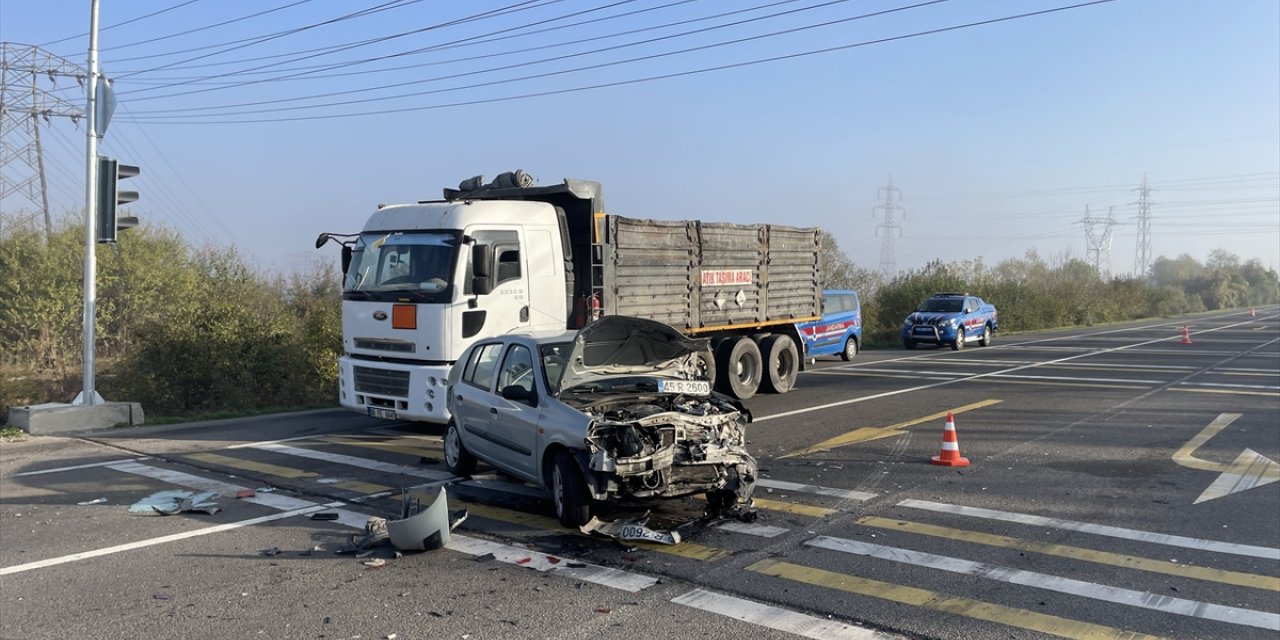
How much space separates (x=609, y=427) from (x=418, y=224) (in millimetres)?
6058

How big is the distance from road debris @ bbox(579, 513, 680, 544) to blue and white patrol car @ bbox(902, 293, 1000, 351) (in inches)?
1012

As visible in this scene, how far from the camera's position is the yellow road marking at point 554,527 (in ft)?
21.8

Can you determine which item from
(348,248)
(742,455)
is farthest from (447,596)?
(348,248)

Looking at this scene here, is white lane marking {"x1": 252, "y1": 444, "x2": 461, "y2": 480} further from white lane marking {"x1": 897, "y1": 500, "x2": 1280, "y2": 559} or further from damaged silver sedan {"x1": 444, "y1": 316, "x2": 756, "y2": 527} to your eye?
white lane marking {"x1": 897, "y1": 500, "x2": 1280, "y2": 559}

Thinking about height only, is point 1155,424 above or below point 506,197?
below

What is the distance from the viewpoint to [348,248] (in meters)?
13.3

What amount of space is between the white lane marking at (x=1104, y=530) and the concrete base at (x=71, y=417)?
11823mm

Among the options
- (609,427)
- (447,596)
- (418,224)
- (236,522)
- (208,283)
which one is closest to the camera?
(447,596)

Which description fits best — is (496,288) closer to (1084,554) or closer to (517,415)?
(517,415)

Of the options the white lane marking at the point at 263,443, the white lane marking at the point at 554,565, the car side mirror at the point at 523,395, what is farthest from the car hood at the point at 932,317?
the white lane marking at the point at 554,565

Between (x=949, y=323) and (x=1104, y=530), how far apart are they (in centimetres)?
2428

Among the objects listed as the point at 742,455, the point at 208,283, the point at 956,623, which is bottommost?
the point at 956,623

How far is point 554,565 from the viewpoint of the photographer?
6383 millimetres

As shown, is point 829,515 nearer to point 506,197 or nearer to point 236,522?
point 236,522
